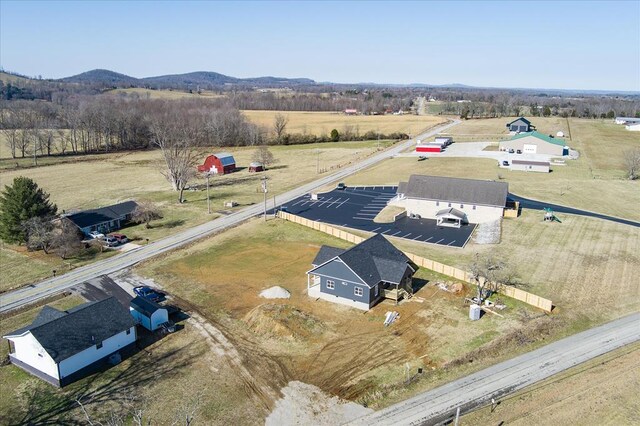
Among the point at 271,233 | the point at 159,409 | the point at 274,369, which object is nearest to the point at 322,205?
the point at 271,233

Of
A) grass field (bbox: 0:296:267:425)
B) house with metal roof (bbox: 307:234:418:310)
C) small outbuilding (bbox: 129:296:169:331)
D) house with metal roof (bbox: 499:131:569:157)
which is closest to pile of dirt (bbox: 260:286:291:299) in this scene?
house with metal roof (bbox: 307:234:418:310)

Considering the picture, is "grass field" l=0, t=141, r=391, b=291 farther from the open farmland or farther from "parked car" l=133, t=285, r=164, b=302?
the open farmland

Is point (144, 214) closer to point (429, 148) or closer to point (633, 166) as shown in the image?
point (429, 148)

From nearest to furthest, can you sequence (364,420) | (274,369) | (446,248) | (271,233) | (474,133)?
(364,420), (274,369), (446,248), (271,233), (474,133)

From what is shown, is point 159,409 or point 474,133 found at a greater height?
point 474,133

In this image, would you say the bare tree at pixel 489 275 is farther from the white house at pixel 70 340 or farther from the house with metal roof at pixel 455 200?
the white house at pixel 70 340

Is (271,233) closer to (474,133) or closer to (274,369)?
(274,369)

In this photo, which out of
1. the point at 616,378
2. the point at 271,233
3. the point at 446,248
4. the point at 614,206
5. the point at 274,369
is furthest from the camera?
the point at 614,206
